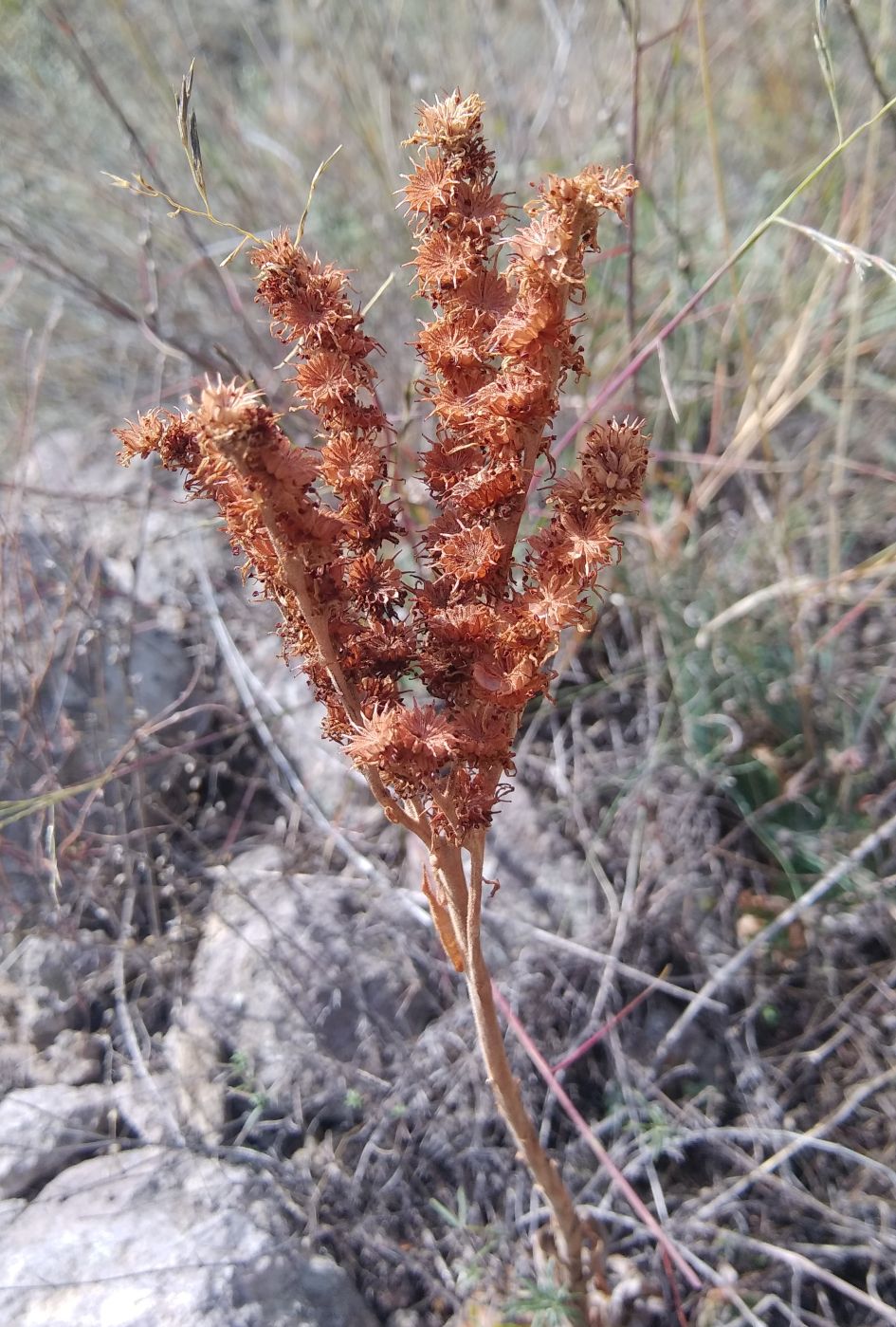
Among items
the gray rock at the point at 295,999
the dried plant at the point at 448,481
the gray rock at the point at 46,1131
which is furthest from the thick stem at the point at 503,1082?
the gray rock at the point at 46,1131

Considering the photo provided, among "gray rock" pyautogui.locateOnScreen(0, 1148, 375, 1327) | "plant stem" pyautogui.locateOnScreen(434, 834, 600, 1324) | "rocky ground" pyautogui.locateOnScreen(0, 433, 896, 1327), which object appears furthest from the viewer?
"rocky ground" pyautogui.locateOnScreen(0, 433, 896, 1327)

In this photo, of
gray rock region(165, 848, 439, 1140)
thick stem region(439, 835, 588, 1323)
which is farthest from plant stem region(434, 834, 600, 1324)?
gray rock region(165, 848, 439, 1140)

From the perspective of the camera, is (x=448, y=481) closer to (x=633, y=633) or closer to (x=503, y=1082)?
(x=503, y=1082)

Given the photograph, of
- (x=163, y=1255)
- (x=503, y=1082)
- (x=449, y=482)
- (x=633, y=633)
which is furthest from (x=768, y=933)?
(x=449, y=482)

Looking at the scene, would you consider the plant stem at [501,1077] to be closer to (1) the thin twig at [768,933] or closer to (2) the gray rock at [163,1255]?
(2) the gray rock at [163,1255]

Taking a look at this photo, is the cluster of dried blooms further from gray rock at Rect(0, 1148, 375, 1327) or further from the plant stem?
gray rock at Rect(0, 1148, 375, 1327)

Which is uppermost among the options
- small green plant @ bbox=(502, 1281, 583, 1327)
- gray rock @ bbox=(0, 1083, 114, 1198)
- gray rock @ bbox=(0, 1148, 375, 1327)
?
gray rock @ bbox=(0, 1083, 114, 1198)

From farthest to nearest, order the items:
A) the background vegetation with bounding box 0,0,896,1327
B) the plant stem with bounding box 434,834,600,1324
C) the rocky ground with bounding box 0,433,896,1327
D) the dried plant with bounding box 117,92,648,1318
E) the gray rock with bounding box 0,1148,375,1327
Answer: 1. the background vegetation with bounding box 0,0,896,1327
2. the rocky ground with bounding box 0,433,896,1327
3. the gray rock with bounding box 0,1148,375,1327
4. the plant stem with bounding box 434,834,600,1324
5. the dried plant with bounding box 117,92,648,1318

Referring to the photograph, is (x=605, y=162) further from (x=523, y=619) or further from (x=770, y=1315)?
(x=770, y=1315)
